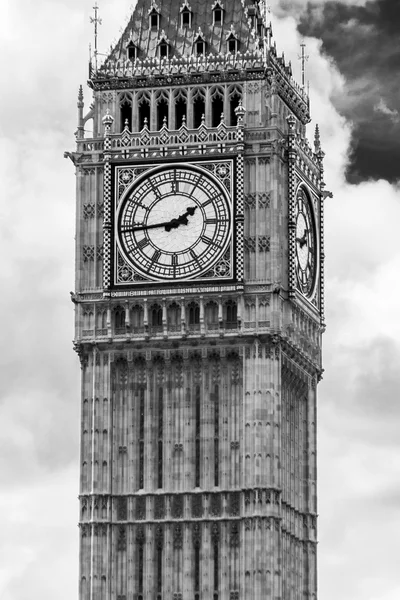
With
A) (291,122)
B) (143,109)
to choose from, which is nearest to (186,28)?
(143,109)

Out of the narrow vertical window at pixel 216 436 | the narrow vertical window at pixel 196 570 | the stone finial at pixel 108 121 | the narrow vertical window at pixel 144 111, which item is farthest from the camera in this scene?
the narrow vertical window at pixel 144 111

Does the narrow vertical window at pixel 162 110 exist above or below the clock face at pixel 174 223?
above

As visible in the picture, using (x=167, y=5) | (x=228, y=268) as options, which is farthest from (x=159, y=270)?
(x=167, y=5)

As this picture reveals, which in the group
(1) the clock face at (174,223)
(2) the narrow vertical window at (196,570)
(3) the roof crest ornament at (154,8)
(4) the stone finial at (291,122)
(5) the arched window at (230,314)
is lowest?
(2) the narrow vertical window at (196,570)

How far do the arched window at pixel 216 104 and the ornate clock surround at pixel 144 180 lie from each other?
217 centimetres

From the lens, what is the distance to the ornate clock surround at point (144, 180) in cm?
11038

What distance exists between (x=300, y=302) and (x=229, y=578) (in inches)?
449

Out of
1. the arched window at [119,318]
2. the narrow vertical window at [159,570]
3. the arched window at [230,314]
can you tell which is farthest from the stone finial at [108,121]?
the narrow vertical window at [159,570]

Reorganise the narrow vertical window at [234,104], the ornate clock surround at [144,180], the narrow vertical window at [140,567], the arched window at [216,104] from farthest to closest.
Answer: the arched window at [216,104] → the narrow vertical window at [234,104] → the ornate clock surround at [144,180] → the narrow vertical window at [140,567]

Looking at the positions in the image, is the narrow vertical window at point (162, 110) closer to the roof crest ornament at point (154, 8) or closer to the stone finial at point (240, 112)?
the stone finial at point (240, 112)

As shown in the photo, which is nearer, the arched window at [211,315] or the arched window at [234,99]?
the arched window at [211,315]

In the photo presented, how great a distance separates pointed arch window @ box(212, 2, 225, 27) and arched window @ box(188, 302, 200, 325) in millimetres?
11363

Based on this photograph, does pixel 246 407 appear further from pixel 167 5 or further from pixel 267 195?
A: pixel 167 5

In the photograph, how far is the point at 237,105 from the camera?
112812 mm
